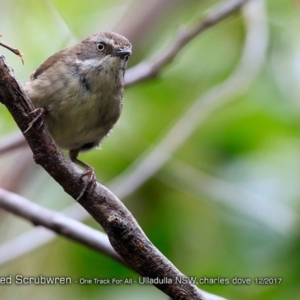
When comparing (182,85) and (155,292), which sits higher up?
(182,85)

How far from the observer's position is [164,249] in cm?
424

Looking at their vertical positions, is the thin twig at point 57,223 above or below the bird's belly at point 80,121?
below

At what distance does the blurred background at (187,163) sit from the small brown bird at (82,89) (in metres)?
0.37

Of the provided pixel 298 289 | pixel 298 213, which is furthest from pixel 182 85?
pixel 298 289

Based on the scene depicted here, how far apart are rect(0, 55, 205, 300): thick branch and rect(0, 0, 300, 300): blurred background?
41.4 inches

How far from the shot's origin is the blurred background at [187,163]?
4.05 metres

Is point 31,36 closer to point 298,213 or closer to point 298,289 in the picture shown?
point 298,213

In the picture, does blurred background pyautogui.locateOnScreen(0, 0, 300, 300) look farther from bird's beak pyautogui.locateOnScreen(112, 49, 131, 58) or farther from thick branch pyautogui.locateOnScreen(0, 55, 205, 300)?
thick branch pyautogui.locateOnScreen(0, 55, 205, 300)

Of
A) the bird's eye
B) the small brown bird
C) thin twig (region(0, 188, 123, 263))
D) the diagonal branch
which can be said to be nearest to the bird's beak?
the small brown bird

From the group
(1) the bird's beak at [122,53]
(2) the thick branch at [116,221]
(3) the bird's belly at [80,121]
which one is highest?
(1) the bird's beak at [122,53]

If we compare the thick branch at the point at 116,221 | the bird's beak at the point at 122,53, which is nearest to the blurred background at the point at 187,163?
the bird's beak at the point at 122,53

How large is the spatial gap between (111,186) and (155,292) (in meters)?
0.78

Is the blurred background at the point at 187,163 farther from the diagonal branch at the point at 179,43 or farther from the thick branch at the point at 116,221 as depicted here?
the thick branch at the point at 116,221

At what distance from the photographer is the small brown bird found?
130 inches
